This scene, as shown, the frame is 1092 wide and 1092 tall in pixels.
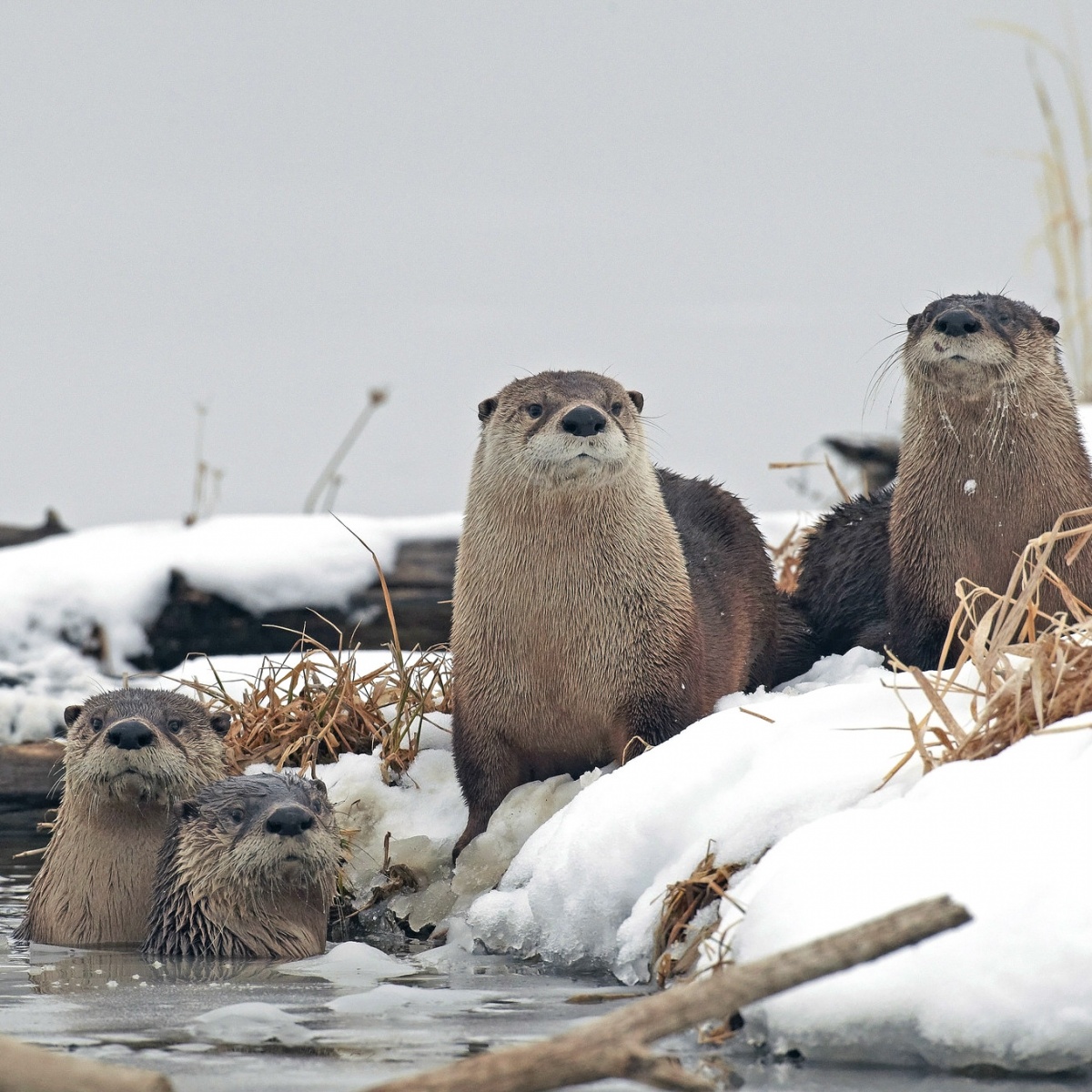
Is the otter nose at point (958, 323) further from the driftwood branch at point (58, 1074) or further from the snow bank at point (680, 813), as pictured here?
the driftwood branch at point (58, 1074)

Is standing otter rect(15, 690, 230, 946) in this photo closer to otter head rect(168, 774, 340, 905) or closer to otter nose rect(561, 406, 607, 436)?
otter head rect(168, 774, 340, 905)

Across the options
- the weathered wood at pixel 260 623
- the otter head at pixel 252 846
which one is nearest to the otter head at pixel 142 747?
the otter head at pixel 252 846

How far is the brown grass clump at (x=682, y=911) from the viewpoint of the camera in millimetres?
2865

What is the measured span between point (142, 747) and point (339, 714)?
86cm

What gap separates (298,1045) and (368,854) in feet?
4.89

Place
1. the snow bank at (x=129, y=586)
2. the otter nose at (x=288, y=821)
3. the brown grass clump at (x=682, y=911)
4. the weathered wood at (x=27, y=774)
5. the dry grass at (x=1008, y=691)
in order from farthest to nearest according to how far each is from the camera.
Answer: the snow bank at (x=129, y=586)
the weathered wood at (x=27, y=774)
the otter nose at (x=288, y=821)
the brown grass clump at (x=682, y=911)
the dry grass at (x=1008, y=691)

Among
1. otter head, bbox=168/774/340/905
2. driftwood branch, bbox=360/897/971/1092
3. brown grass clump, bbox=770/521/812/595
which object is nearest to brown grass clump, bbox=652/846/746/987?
otter head, bbox=168/774/340/905

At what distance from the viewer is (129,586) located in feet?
19.9

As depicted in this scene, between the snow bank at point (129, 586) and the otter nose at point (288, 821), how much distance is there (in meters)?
2.49

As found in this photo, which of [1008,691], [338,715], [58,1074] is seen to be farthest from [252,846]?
[58,1074]

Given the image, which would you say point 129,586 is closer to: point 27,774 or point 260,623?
point 260,623

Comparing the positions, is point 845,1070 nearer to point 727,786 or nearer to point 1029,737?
point 1029,737

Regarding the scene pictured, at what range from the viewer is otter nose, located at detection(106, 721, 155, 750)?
12.0ft

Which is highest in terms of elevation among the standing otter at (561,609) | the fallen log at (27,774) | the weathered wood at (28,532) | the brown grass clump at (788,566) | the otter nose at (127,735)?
the weathered wood at (28,532)
